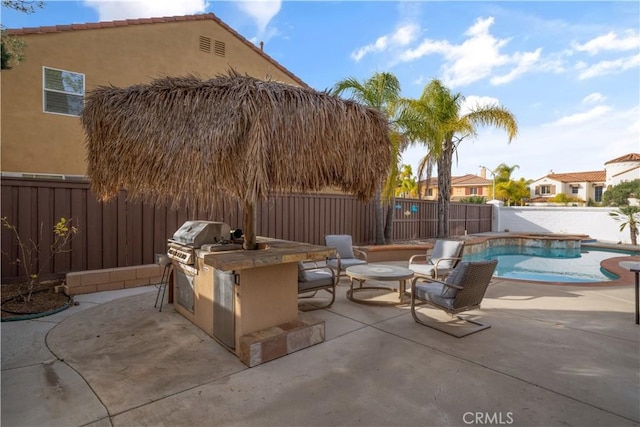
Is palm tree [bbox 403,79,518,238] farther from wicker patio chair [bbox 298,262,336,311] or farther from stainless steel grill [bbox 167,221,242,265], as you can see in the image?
stainless steel grill [bbox 167,221,242,265]

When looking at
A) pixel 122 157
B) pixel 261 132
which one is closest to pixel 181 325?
pixel 122 157

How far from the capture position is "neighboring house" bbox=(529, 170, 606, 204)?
38.4 metres

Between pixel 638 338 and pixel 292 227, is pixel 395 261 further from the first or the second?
pixel 638 338

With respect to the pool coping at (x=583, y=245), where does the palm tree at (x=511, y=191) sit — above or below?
above

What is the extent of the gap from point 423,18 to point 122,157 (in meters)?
7.78

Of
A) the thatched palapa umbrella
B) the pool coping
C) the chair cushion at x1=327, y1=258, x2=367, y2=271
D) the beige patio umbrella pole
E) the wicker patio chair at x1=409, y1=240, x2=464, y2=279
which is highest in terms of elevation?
the thatched palapa umbrella

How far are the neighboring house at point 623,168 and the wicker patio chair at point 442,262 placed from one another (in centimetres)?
3178

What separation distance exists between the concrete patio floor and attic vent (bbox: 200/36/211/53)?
26.8 feet

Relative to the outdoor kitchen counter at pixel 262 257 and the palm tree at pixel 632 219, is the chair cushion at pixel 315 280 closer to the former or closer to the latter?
the outdoor kitchen counter at pixel 262 257

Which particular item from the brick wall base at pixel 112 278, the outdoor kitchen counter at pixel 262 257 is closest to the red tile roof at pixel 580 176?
the outdoor kitchen counter at pixel 262 257

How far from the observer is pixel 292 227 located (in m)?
9.11

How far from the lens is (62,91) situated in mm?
7316

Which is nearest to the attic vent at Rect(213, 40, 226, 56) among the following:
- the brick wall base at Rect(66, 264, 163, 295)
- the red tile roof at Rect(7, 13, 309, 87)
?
the red tile roof at Rect(7, 13, 309, 87)

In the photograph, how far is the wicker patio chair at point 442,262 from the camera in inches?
222
